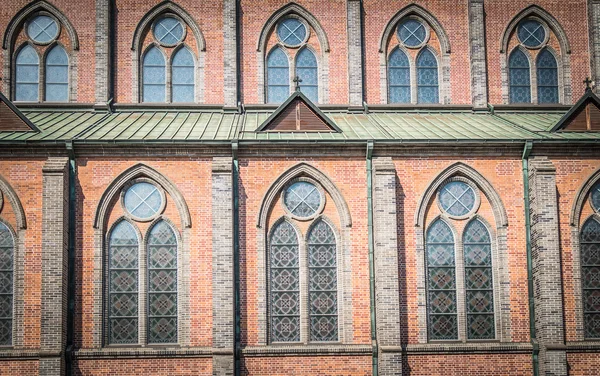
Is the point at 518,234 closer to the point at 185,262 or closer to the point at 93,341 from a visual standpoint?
the point at 185,262

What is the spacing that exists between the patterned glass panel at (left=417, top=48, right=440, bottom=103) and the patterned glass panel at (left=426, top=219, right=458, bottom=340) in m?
5.37

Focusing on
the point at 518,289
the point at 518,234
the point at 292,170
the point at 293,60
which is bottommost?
the point at 518,289

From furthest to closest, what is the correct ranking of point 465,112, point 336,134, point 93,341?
point 465,112, point 336,134, point 93,341

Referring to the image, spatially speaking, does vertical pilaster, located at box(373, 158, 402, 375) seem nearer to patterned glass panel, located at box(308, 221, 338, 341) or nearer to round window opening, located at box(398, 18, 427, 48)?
patterned glass panel, located at box(308, 221, 338, 341)

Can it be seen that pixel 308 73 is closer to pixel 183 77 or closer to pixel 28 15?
pixel 183 77

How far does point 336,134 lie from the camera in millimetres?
22797

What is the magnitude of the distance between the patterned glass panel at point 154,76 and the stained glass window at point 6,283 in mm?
6532

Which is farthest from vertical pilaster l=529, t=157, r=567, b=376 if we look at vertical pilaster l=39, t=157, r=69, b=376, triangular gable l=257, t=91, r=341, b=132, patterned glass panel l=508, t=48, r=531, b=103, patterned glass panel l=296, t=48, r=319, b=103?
vertical pilaster l=39, t=157, r=69, b=376

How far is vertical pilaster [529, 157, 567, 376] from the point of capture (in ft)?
69.9

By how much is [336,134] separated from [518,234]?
5707 mm

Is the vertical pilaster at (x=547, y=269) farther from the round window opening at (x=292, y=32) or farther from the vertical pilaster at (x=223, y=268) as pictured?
the round window opening at (x=292, y=32)

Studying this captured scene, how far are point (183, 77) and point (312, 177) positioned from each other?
6.31 metres

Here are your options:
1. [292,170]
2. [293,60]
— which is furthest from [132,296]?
[293,60]

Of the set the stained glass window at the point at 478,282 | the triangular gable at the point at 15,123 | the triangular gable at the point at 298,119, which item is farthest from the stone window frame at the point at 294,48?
the triangular gable at the point at 15,123
